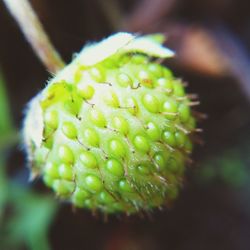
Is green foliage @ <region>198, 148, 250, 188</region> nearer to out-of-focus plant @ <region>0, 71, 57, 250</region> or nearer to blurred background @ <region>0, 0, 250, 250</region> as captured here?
blurred background @ <region>0, 0, 250, 250</region>

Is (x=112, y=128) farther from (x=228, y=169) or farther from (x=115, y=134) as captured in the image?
(x=228, y=169)

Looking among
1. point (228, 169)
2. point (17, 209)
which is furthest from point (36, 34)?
point (228, 169)

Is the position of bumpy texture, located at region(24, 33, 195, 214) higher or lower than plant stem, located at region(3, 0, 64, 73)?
lower

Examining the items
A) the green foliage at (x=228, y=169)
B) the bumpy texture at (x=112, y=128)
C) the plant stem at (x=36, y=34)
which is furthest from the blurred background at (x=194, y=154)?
the bumpy texture at (x=112, y=128)

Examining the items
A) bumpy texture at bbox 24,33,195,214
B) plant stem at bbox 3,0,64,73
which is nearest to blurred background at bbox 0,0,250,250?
plant stem at bbox 3,0,64,73

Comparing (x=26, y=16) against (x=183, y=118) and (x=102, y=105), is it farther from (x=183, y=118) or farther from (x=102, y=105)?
(x=183, y=118)

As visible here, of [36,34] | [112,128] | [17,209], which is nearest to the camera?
[112,128]
